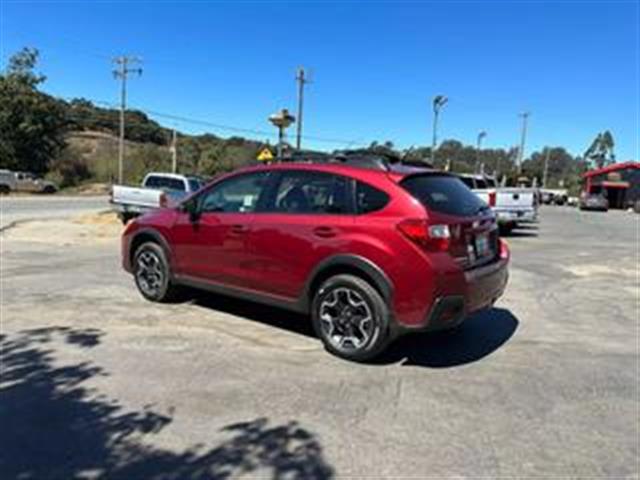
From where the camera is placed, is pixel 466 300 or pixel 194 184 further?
pixel 194 184

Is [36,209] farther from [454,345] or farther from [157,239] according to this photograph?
[454,345]

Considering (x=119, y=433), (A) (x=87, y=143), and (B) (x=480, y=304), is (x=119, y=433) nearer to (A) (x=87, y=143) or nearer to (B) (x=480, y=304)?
(B) (x=480, y=304)

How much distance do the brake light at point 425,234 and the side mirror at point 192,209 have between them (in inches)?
104

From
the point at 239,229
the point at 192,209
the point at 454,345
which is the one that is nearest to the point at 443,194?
the point at 454,345

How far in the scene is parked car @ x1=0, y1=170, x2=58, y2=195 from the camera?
45562 mm

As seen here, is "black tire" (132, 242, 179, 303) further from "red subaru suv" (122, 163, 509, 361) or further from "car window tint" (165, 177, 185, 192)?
"car window tint" (165, 177, 185, 192)

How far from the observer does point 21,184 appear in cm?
4747

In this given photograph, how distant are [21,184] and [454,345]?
47777mm

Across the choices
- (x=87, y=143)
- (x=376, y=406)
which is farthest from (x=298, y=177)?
(x=87, y=143)

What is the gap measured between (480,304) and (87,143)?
287ft

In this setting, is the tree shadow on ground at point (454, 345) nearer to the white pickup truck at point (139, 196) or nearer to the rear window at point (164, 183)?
the white pickup truck at point (139, 196)

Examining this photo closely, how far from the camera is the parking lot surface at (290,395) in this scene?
3670 mm

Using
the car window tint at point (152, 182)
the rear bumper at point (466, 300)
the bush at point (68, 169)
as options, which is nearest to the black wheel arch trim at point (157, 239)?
the rear bumper at point (466, 300)

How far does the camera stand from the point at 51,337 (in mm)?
5973
